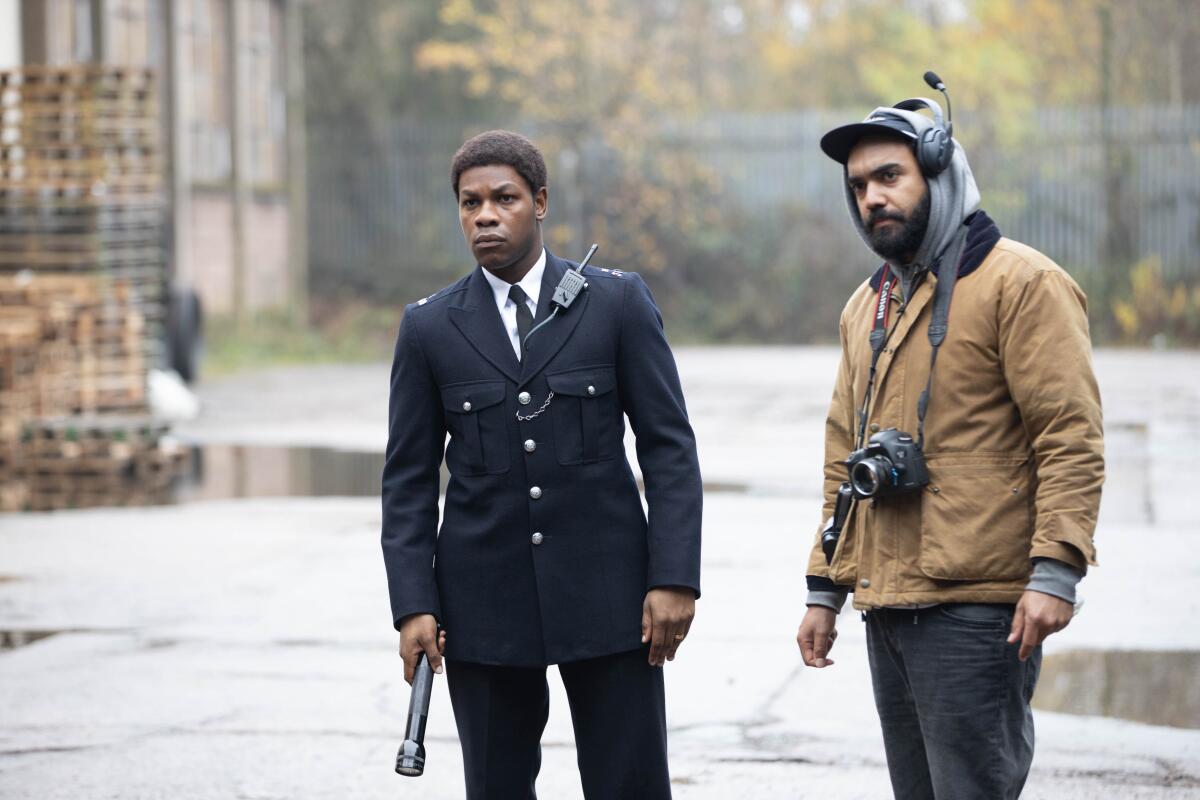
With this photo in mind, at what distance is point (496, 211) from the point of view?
148 inches

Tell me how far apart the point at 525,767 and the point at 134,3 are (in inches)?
852

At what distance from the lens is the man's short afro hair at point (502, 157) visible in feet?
12.3

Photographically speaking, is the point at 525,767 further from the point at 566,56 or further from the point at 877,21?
the point at 877,21

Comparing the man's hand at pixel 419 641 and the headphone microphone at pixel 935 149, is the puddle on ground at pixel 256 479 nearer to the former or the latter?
the man's hand at pixel 419 641

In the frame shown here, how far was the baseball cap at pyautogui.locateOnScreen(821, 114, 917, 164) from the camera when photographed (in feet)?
11.8

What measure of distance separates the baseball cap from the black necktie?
74 cm

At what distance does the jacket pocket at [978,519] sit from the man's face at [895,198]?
0.46m

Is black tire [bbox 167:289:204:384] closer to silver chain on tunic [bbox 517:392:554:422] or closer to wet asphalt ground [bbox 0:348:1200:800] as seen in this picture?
wet asphalt ground [bbox 0:348:1200:800]

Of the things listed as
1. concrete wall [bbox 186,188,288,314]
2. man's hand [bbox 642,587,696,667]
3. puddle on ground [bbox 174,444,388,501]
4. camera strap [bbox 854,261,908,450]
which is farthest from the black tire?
camera strap [bbox 854,261,908,450]

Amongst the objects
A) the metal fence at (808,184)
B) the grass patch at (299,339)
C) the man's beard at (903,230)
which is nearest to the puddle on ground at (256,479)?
the man's beard at (903,230)

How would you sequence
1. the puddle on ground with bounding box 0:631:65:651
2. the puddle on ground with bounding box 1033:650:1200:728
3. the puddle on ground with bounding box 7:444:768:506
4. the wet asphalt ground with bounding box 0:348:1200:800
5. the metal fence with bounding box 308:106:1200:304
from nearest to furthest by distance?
1. the wet asphalt ground with bounding box 0:348:1200:800
2. the puddle on ground with bounding box 1033:650:1200:728
3. the puddle on ground with bounding box 0:631:65:651
4. the puddle on ground with bounding box 7:444:768:506
5. the metal fence with bounding box 308:106:1200:304

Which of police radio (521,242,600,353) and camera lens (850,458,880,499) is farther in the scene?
police radio (521,242,600,353)

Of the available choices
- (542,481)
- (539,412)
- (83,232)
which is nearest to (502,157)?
(539,412)

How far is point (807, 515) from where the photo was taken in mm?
10711
